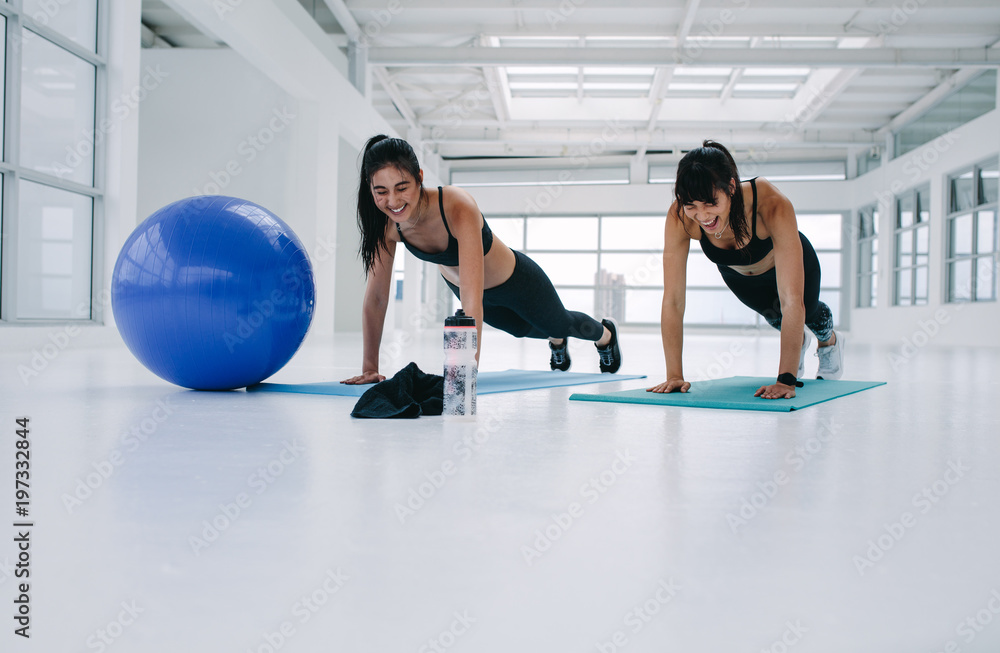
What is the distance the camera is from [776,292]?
311 cm

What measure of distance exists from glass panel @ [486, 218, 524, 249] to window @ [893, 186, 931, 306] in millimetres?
7605

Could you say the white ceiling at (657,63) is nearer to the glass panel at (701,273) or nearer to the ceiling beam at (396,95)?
the ceiling beam at (396,95)

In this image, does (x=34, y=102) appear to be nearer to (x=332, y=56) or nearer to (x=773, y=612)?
(x=332, y=56)

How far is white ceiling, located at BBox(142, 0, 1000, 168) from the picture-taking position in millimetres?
8969

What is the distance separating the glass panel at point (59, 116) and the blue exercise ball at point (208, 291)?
4057mm

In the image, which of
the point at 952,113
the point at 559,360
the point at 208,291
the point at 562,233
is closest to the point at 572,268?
the point at 562,233

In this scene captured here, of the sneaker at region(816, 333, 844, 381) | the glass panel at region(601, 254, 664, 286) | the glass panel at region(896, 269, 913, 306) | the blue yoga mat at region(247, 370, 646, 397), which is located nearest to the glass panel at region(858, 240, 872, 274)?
the glass panel at region(896, 269, 913, 306)

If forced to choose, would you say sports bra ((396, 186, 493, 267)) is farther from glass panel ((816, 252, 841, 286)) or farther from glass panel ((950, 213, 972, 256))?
glass panel ((816, 252, 841, 286))

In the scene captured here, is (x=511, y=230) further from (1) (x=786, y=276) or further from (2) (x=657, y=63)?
(1) (x=786, y=276)

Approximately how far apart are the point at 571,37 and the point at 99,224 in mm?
6222

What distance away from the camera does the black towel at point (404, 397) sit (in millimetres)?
1959

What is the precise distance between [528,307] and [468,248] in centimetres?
80

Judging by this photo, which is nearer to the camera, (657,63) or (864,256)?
(657,63)

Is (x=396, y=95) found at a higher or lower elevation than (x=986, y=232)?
higher
